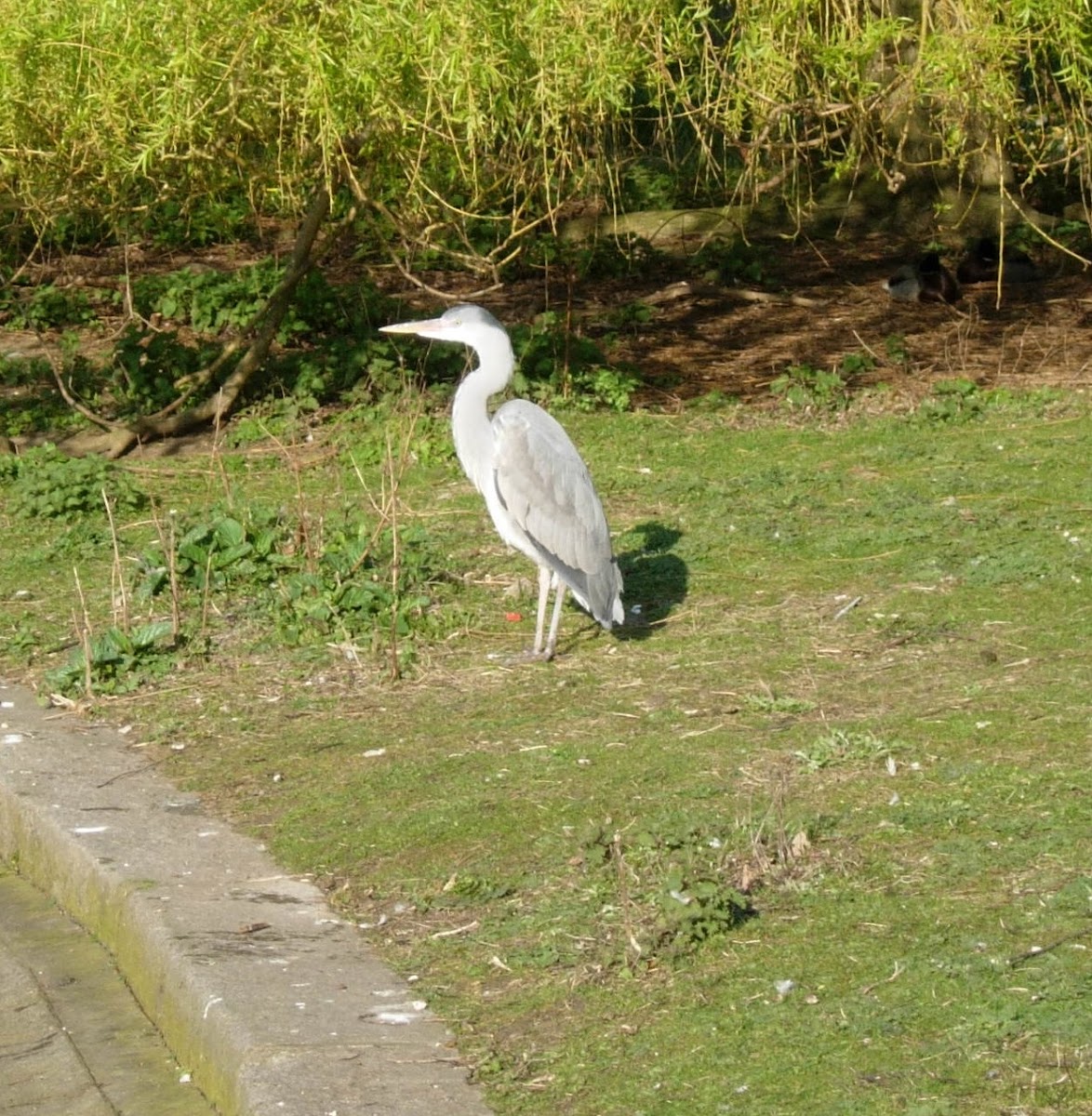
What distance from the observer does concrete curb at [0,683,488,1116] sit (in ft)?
11.6

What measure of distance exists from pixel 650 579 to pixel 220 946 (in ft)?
11.5

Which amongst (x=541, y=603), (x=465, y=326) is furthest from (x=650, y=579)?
(x=465, y=326)

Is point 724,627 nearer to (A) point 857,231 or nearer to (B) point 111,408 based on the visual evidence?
(B) point 111,408

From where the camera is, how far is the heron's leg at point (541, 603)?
21.4 feet

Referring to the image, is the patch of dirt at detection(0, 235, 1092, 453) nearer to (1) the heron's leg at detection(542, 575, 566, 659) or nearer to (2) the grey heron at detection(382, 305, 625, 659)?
(2) the grey heron at detection(382, 305, 625, 659)

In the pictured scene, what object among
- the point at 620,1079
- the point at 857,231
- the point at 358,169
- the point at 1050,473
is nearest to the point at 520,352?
the point at 358,169

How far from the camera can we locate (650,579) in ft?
24.1

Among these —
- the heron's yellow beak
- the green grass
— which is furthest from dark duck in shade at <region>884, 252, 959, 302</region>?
the heron's yellow beak

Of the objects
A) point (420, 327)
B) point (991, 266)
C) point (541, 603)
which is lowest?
point (541, 603)

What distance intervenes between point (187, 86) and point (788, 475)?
11.6ft

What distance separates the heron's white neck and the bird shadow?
2.62 feet

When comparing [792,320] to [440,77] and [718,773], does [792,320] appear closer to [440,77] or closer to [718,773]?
[440,77]

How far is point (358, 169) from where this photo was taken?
879cm

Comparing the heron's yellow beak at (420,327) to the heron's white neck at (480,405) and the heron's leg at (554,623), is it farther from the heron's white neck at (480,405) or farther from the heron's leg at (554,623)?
the heron's leg at (554,623)
